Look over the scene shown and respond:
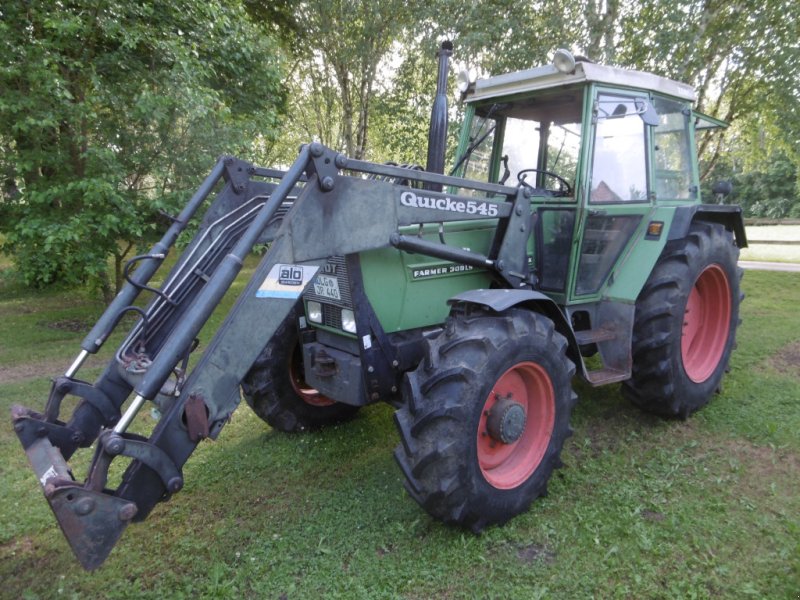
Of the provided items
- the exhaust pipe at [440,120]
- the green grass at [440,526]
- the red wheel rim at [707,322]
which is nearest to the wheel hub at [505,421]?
the green grass at [440,526]

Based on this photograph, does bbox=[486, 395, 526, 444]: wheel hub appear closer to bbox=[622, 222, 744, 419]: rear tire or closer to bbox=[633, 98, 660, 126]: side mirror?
bbox=[622, 222, 744, 419]: rear tire

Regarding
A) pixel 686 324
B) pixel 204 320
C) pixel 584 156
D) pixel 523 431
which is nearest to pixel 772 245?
pixel 686 324

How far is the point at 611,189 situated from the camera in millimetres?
3834

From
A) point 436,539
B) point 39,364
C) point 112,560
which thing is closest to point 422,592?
point 436,539

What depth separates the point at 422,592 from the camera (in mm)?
2488

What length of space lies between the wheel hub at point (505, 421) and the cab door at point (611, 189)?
1.23 m

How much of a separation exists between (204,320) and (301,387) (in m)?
1.80

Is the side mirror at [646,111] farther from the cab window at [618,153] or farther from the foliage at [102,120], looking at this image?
the foliage at [102,120]

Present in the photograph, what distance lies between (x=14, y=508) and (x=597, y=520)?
3345 mm

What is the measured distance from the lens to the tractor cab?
3.66 meters

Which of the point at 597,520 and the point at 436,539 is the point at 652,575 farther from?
the point at 436,539

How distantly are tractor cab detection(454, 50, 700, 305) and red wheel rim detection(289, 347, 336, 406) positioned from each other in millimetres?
1819

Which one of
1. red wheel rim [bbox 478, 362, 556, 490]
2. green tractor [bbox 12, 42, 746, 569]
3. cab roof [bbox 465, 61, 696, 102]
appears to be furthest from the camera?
cab roof [bbox 465, 61, 696, 102]

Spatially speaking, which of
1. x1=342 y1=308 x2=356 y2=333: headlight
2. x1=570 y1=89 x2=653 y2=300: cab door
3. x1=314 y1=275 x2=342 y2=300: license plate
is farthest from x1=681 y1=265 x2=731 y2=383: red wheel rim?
x1=314 y1=275 x2=342 y2=300: license plate
